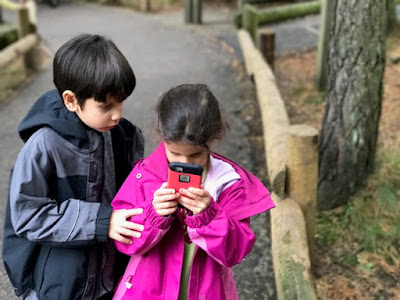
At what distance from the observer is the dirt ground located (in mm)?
3662

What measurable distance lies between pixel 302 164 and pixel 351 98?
1.31 metres

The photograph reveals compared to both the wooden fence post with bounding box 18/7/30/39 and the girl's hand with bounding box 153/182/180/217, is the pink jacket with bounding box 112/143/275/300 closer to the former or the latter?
the girl's hand with bounding box 153/182/180/217

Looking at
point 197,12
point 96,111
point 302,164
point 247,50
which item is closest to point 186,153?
point 96,111

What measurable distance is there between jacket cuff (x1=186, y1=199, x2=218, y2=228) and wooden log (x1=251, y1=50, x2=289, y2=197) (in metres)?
1.52

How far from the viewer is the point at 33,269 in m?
1.82

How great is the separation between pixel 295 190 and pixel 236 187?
1.46 meters

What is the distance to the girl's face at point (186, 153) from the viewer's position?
5.43ft

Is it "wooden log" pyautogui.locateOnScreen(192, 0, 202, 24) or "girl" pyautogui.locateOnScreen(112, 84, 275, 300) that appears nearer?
"girl" pyautogui.locateOnScreen(112, 84, 275, 300)

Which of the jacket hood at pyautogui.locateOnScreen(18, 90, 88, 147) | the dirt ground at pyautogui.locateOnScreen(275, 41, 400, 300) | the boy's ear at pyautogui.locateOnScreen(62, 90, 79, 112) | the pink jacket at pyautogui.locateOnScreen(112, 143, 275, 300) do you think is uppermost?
the boy's ear at pyautogui.locateOnScreen(62, 90, 79, 112)

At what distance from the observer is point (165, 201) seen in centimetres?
156

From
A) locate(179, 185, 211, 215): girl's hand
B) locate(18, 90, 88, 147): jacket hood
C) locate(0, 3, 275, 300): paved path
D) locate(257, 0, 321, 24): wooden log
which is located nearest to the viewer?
locate(179, 185, 211, 215): girl's hand

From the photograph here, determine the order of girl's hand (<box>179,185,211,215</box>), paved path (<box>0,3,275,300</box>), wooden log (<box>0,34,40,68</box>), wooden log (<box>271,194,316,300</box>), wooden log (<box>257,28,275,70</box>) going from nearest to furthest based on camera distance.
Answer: girl's hand (<box>179,185,211,215</box>), wooden log (<box>271,194,316,300</box>), paved path (<box>0,3,275,300</box>), wooden log (<box>0,34,40,68</box>), wooden log (<box>257,28,275,70</box>)

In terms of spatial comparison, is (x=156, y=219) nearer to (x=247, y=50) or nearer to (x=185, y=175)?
(x=185, y=175)

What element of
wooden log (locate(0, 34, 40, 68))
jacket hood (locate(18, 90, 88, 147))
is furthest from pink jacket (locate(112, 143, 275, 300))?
wooden log (locate(0, 34, 40, 68))
